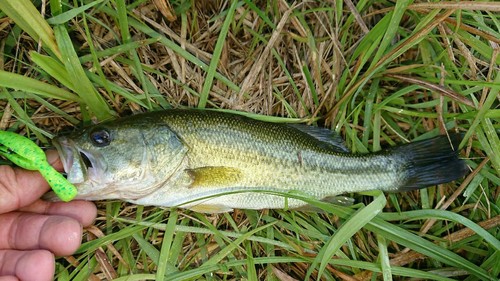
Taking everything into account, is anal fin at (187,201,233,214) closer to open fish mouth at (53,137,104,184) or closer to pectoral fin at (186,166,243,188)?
pectoral fin at (186,166,243,188)

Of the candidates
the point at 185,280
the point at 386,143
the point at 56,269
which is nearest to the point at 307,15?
the point at 386,143

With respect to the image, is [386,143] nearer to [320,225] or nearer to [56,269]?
[320,225]

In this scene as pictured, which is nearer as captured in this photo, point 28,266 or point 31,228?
point 28,266

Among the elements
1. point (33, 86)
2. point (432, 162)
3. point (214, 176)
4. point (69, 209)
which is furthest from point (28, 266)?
point (432, 162)

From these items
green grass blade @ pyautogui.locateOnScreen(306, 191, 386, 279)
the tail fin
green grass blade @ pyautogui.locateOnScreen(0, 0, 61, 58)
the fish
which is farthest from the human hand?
the tail fin

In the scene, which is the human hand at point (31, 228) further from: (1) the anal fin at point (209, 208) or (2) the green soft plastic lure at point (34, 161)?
(1) the anal fin at point (209, 208)

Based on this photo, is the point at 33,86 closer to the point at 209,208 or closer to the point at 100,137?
the point at 100,137
